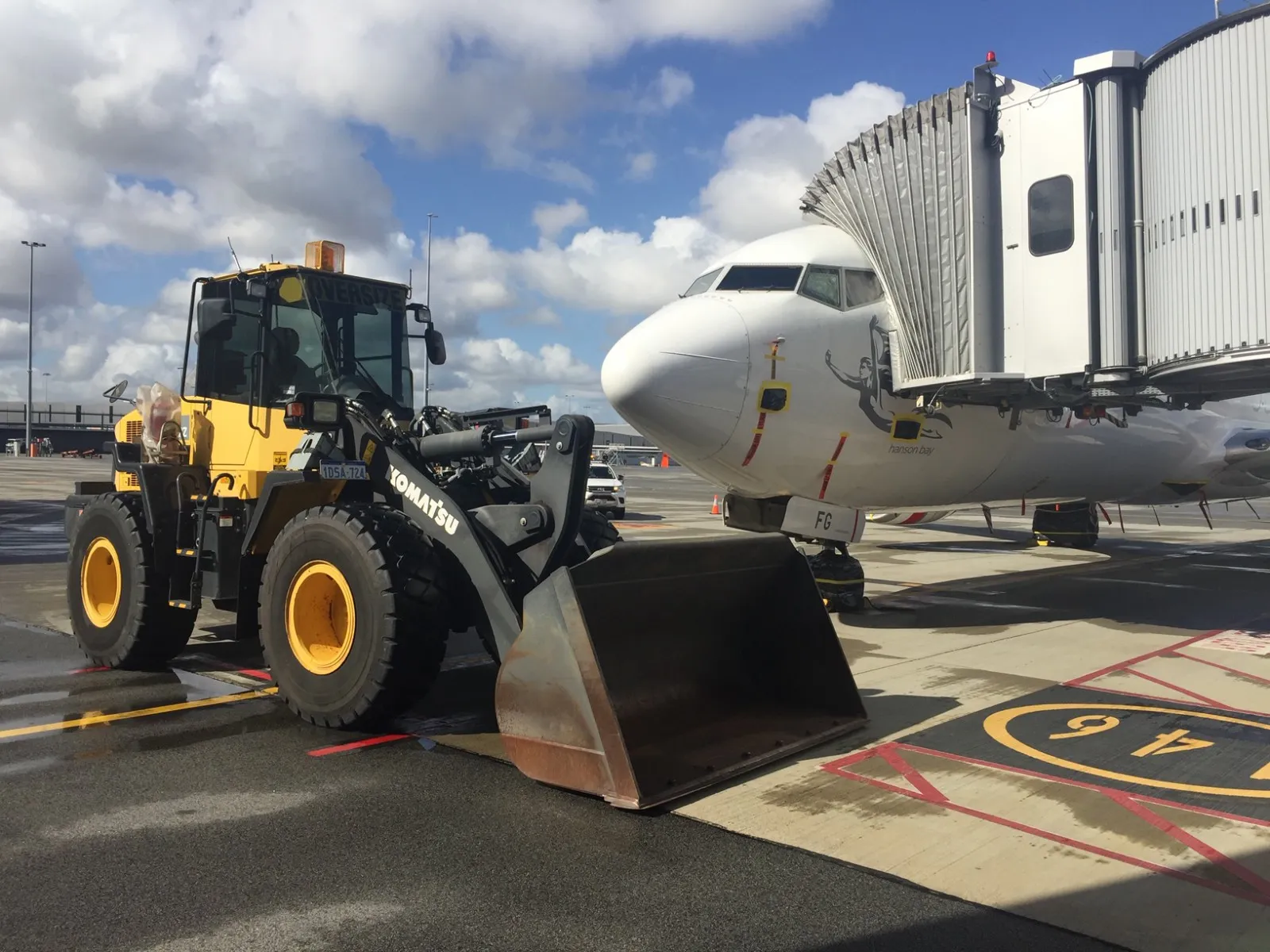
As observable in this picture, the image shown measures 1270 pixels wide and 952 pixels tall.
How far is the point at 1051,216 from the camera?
934 cm

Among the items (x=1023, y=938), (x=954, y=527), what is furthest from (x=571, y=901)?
(x=954, y=527)

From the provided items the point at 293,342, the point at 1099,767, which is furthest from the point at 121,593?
the point at 1099,767

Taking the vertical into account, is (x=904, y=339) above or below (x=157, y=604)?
above

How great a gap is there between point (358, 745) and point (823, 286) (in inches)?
258

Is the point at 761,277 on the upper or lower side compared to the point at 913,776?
upper

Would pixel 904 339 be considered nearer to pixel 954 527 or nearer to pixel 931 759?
pixel 931 759

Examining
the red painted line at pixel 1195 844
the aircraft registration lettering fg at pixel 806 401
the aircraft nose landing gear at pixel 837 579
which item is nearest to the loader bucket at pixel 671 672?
the red painted line at pixel 1195 844

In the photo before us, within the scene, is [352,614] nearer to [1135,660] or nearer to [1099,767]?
[1099,767]

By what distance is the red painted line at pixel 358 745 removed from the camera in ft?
18.6

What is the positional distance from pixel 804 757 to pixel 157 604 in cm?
517

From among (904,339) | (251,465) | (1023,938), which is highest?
(904,339)

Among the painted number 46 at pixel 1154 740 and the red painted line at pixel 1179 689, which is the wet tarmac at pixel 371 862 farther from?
the red painted line at pixel 1179 689

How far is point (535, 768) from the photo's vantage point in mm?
4934

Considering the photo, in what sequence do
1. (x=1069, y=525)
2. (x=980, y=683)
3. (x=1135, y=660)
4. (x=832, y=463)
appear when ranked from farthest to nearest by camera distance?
(x=1069, y=525) → (x=832, y=463) → (x=1135, y=660) → (x=980, y=683)
